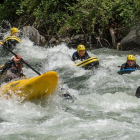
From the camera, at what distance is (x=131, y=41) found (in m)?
12.5

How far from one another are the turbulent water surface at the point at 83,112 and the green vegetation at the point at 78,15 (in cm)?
388

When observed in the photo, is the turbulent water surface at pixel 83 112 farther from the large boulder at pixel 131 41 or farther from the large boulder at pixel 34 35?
the large boulder at pixel 34 35

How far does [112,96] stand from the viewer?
7.28 meters

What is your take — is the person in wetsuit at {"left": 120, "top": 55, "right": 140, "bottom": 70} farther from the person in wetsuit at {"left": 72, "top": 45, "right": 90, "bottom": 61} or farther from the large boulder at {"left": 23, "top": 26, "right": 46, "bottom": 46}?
the large boulder at {"left": 23, "top": 26, "right": 46, "bottom": 46}

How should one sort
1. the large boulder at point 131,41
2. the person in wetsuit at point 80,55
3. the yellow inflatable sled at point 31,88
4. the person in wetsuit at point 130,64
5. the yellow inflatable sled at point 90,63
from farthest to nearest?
the large boulder at point 131,41 → the person in wetsuit at point 80,55 → the yellow inflatable sled at point 90,63 → the person in wetsuit at point 130,64 → the yellow inflatable sled at point 31,88

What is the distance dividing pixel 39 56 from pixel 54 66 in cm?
162

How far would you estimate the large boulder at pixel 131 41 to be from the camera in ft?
40.8

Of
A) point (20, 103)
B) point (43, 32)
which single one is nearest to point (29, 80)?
point (20, 103)

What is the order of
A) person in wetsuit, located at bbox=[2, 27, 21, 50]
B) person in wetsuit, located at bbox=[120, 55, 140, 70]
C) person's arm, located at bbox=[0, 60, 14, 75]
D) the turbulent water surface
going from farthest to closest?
1. person in wetsuit, located at bbox=[2, 27, 21, 50]
2. person in wetsuit, located at bbox=[120, 55, 140, 70]
3. person's arm, located at bbox=[0, 60, 14, 75]
4. the turbulent water surface

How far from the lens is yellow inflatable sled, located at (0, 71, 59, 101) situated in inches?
253

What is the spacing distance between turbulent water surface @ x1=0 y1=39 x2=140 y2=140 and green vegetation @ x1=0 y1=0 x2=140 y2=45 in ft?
12.7

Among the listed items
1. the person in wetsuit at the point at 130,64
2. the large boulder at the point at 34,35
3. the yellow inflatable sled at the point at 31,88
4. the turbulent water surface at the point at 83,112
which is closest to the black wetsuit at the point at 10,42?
the large boulder at the point at 34,35

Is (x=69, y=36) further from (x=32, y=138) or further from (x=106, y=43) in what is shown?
(x=32, y=138)

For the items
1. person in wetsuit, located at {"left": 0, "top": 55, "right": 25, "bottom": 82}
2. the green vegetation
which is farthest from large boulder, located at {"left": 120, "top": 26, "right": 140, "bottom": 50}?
person in wetsuit, located at {"left": 0, "top": 55, "right": 25, "bottom": 82}
